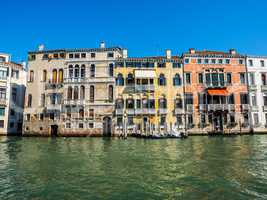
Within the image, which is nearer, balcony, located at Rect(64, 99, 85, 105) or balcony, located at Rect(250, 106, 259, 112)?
balcony, located at Rect(64, 99, 85, 105)

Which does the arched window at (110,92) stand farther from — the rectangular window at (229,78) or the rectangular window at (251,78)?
the rectangular window at (251,78)

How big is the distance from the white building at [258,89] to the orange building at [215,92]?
0.86m

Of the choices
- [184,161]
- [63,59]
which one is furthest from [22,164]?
[63,59]

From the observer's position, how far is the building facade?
96.6ft

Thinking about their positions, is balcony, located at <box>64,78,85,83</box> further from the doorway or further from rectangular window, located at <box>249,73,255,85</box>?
rectangular window, located at <box>249,73,255,85</box>

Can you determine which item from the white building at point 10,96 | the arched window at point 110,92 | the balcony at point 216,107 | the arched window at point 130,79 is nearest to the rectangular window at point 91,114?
the arched window at point 110,92

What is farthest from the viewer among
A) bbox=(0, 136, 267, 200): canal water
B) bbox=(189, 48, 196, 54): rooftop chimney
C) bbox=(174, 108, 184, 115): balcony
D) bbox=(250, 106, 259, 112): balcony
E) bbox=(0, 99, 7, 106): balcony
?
bbox=(0, 99, 7, 106): balcony

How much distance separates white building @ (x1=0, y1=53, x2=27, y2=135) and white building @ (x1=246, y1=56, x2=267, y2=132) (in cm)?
3394

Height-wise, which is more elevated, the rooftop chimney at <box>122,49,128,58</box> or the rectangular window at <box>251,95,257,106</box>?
the rooftop chimney at <box>122,49,128,58</box>

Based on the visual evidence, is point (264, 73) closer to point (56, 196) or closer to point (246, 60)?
point (246, 60)

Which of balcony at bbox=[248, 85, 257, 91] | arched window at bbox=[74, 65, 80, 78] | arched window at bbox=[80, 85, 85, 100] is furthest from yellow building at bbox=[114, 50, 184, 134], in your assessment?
balcony at bbox=[248, 85, 257, 91]

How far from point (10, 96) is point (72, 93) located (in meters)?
9.90

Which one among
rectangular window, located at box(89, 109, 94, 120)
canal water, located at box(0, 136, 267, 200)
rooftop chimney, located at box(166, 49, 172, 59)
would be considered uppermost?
rooftop chimney, located at box(166, 49, 172, 59)

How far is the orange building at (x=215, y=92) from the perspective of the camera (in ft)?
95.5
